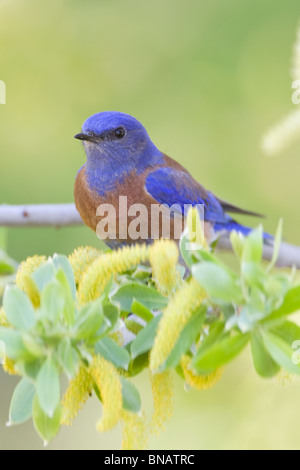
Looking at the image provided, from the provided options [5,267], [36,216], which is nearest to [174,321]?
[5,267]

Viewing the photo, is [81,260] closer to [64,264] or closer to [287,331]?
[64,264]

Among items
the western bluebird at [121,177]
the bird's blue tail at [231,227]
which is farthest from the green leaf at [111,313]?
the bird's blue tail at [231,227]

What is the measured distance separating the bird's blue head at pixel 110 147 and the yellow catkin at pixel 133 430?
3.21ft

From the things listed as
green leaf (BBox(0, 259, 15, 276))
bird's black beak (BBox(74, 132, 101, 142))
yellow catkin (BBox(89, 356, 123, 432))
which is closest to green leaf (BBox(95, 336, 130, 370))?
yellow catkin (BBox(89, 356, 123, 432))

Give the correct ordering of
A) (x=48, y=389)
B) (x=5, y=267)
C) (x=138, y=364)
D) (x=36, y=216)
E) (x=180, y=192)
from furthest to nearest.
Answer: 1. (x=36, y=216)
2. (x=180, y=192)
3. (x=5, y=267)
4. (x=138, y=364)
5. (x=48, y=389)

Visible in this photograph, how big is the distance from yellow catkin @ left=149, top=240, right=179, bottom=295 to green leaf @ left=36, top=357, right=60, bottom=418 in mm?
183

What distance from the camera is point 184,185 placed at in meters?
2.02

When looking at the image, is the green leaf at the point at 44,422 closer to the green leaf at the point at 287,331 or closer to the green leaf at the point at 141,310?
the green leaf at the point at 141,310

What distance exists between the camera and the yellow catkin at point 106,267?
30.8 inches

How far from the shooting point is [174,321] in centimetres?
74

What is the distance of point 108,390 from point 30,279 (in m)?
0.16

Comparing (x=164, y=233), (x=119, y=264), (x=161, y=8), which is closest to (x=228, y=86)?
(x=161, y=8)

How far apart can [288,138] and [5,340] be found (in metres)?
1.06

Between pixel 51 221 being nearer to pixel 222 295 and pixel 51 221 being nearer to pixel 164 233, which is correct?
pixel 164 233
